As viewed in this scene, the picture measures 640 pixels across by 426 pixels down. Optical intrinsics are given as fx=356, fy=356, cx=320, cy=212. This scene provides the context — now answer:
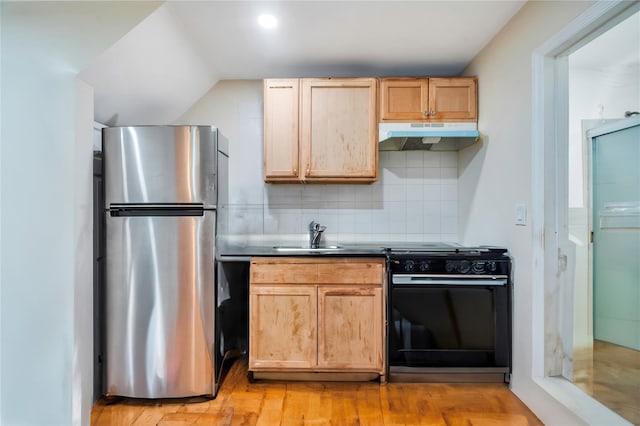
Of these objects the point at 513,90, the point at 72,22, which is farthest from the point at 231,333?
the point at 513,90

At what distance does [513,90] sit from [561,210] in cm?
81

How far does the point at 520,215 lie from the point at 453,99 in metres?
1.12

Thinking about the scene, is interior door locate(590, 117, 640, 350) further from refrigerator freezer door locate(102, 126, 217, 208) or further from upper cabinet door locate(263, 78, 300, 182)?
refrigerator freezer door locate(102, 126, 217, 208)

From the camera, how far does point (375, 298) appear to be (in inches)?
93.0

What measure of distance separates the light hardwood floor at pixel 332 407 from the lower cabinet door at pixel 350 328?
18 cm

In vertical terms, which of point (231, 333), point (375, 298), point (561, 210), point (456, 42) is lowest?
point (231, 333)

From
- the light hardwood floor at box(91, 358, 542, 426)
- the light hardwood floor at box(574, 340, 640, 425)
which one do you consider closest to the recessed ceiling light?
the light hardwood floor at box(91, 358, 542, 426)

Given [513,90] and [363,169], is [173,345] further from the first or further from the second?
[513,90]

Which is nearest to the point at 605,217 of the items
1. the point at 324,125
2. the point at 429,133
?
the point at 429,133

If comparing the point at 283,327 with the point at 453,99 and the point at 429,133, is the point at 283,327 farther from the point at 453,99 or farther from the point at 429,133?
the point at 453,99

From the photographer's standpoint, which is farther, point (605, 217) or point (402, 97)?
point (402, 97)

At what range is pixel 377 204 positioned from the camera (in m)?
3.18

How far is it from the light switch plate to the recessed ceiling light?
6.17 ft

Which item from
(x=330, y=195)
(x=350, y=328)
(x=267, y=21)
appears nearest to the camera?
(x=267, y=21)
